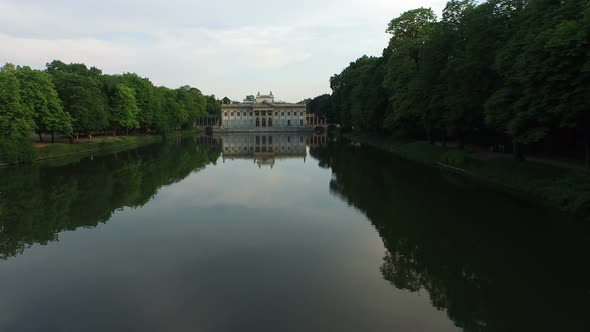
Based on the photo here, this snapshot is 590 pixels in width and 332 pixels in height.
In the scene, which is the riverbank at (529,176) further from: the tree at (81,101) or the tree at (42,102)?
the tree at (81,101)

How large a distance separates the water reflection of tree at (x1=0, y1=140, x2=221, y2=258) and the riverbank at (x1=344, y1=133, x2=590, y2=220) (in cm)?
1895

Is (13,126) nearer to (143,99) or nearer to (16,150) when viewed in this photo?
(16,150)

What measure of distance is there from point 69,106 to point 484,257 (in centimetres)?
4876

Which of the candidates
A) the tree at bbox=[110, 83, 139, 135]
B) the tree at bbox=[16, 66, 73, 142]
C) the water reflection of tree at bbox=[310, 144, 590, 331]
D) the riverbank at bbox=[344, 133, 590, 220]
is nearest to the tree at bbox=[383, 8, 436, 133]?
the riverbank at bbox=[344, 133, 590, 220]

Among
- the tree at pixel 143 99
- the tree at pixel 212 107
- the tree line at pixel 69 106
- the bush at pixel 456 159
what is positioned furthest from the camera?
the tree at pixel 212 107

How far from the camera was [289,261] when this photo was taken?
12078 mm

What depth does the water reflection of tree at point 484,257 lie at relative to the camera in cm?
894

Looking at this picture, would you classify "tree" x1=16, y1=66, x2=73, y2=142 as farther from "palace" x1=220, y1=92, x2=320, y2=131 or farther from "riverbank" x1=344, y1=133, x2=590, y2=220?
"palace" x1=220, y1=92, x2=320, y2=131

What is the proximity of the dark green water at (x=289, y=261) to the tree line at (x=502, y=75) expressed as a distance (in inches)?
177

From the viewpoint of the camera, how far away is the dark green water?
8.67 metres

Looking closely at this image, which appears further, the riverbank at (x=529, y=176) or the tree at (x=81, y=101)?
the tree at (x=81, y=101)

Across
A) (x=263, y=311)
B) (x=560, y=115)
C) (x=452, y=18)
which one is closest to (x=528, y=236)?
(x=560, y=115)

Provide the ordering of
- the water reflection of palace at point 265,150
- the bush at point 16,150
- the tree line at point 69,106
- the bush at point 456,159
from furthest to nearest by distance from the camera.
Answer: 1. the water reflection of palace at point 265,150
2. the tree line at point 69,106
3. the bush at point 16,150
4. the bush at point 456,159

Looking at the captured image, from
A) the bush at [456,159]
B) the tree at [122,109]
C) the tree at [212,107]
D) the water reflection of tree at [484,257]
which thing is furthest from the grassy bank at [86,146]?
the tree at [212,107]
